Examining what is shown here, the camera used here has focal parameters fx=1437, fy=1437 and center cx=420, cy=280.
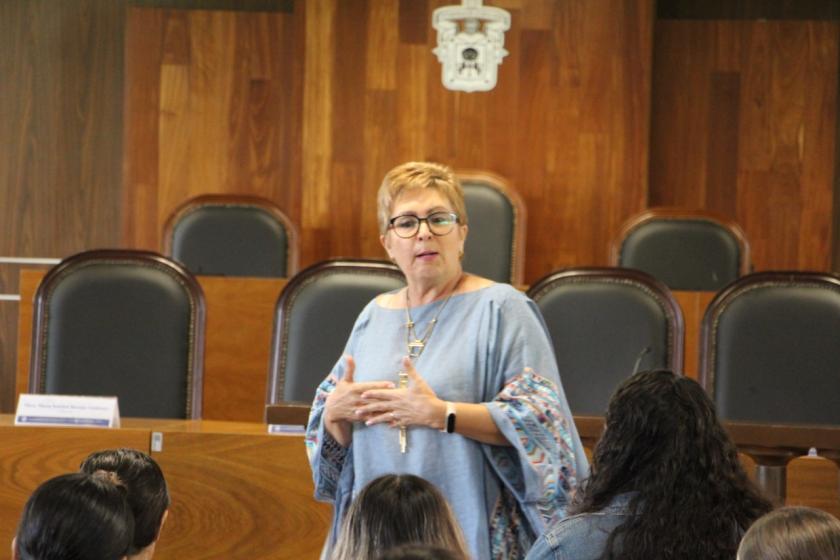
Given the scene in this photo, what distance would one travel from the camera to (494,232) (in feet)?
19.4

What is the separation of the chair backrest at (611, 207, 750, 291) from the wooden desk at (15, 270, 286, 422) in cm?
165

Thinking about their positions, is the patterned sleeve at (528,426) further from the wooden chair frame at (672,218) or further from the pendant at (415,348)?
the wooden chair frame at (672,218)

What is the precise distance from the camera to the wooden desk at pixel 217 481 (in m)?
3.15

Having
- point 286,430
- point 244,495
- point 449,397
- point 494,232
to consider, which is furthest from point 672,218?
point 449,397

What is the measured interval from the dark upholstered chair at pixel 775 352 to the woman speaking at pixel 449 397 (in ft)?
4.47

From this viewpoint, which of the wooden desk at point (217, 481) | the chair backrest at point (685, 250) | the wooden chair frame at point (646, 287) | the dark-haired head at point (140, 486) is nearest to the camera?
the dark-haired head at point (140, 486)

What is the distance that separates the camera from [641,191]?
6340 mm

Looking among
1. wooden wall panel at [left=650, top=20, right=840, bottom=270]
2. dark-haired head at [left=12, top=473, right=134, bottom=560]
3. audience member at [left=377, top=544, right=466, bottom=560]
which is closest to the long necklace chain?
dark-haired head at [left=12, top=473, right=134, bottom=560]

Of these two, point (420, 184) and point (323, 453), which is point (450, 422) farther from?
point (420, 184)

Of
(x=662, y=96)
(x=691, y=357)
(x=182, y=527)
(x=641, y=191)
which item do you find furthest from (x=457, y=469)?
(x=662, y=96)

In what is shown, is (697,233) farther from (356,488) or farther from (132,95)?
(356,488)

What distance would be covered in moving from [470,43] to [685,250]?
4.52 feet

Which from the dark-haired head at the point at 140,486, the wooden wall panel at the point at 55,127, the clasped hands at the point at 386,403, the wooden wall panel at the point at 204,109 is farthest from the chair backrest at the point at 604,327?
the wooden wall panel at the point at 55,127

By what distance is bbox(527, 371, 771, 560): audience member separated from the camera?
203cm
